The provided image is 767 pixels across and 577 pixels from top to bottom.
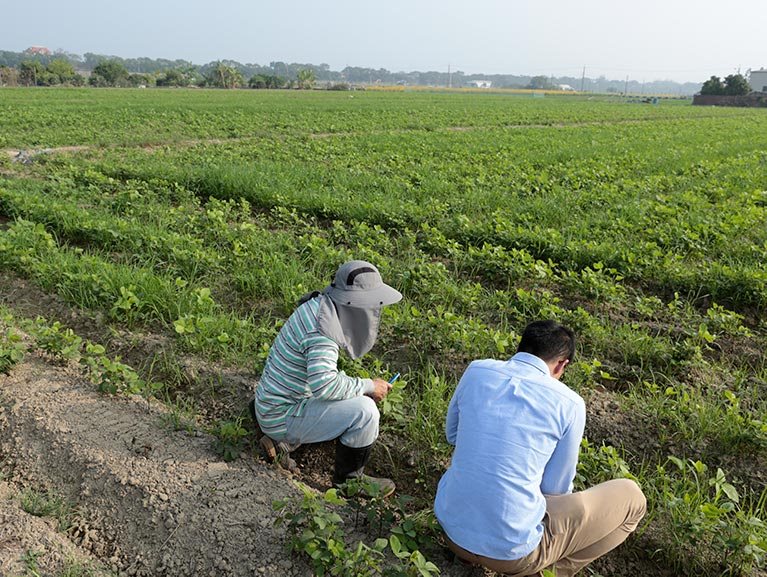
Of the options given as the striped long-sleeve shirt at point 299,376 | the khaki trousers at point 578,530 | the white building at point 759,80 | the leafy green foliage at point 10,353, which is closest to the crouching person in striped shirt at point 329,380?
the striped long-sleeve shirt at point 299,376

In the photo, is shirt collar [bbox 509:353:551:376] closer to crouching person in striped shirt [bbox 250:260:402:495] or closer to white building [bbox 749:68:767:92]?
crouching person in striped shirt [bbox 250:260:402:495]

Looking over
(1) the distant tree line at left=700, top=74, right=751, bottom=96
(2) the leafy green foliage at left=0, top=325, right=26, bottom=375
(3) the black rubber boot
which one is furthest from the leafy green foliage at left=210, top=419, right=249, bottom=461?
(1) the distant tree line at left=700, top=74, right=751, bottom=96

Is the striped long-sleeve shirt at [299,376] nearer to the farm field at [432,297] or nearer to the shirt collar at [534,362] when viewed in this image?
the farm field at [432,297]

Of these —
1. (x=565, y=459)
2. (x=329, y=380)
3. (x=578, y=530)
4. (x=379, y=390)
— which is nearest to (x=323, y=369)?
(x=329, y=380)

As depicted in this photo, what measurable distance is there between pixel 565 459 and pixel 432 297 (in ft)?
9.72

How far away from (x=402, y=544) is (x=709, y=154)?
610 inches

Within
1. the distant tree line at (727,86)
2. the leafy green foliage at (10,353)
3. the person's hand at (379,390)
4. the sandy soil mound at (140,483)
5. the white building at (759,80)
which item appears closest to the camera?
the sandy soil mound at (140,483)

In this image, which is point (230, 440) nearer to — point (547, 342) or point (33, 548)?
point (33, 548)

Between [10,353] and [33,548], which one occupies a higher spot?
[10,353]

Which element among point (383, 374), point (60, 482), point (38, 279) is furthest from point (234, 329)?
point (38, 279)

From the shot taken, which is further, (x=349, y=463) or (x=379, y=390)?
(x=379, y=390)

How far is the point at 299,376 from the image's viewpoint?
118 inches

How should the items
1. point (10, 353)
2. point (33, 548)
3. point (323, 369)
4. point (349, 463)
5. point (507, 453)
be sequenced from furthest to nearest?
point (10, 353) < point (349, 463) < point (323, 369) < point (33, 548) < point (507, 453)

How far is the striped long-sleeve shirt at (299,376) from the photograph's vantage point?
286 centimetres
